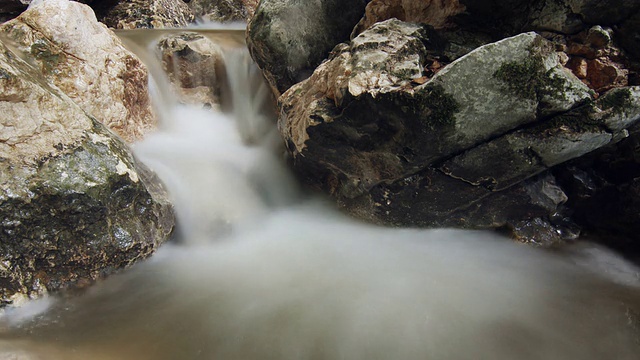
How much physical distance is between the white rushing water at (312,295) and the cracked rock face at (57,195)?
27cm

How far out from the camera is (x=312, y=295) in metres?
3.91

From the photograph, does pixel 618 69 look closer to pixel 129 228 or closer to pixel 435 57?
pixel 435 57

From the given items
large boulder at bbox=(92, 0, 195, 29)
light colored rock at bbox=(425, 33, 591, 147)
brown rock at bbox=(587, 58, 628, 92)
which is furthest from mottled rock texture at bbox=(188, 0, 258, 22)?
brown rock at bbox=(587, 58, 628, 92)

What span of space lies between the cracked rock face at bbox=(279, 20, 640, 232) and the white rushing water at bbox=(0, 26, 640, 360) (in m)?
0.59

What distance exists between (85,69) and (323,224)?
4090 millimetres

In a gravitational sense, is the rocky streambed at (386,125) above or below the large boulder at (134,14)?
below

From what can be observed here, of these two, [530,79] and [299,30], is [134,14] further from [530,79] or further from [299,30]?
[530,79]

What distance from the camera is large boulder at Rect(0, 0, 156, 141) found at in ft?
16.1

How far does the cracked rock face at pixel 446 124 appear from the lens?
3691mm

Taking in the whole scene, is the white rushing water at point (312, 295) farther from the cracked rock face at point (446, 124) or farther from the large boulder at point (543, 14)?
the large boulder at point (543, 14)

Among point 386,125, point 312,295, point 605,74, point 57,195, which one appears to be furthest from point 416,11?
point 57,195

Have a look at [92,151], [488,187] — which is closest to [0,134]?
[92,151]

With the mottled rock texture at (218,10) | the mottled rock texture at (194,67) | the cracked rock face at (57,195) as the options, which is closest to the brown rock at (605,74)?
the cracked rock face at (57,195)

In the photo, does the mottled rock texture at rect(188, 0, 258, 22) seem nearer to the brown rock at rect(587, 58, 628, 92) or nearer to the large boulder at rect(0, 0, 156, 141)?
the large boulder at rect(0, 0, 156, 141)
